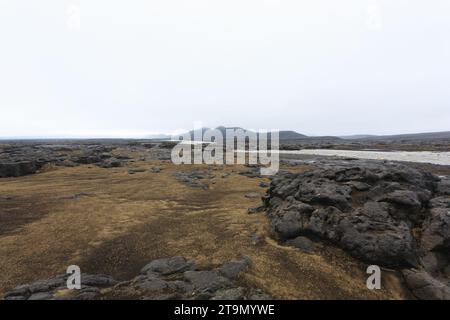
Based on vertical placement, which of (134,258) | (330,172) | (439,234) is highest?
(330,172)

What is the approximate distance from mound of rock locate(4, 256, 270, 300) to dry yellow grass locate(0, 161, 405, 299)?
739mm

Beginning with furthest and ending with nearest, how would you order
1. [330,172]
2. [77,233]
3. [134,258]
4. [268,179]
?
[268,179] < [330,172] < [77,233] < [134,258]

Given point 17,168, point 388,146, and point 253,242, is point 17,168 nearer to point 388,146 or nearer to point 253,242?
point 253,242

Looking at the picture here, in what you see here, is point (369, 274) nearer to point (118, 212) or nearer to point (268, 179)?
point (118, 212)

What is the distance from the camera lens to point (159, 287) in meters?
8.28

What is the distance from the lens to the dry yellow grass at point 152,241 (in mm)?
9234

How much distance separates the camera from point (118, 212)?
17547 mm

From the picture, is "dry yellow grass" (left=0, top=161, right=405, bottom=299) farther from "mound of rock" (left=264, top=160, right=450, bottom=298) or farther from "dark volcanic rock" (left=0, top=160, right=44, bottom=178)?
"dark volcanic rock" (left=0, top=160, right=44, bottom=178)

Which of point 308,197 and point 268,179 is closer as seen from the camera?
Answer: point 308,197

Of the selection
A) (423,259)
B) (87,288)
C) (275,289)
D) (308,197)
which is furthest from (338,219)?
(87,288)

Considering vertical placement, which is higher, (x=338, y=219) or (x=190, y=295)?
(x=338, y=219)

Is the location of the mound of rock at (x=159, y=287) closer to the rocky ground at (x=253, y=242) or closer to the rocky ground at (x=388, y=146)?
the rocky ground at (x=253, y=242)

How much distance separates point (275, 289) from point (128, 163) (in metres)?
43.4

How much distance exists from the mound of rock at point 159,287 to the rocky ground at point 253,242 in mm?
35
